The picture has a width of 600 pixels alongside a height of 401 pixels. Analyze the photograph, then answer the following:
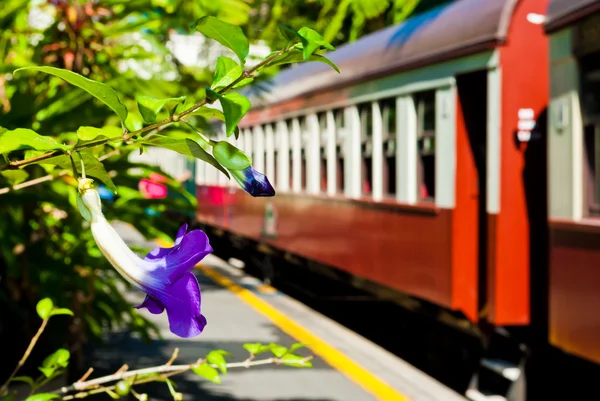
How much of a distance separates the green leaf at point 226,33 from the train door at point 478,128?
17.8 feet

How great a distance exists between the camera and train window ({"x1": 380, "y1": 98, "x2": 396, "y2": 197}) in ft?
24.8

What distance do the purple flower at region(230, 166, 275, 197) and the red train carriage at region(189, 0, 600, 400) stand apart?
3.33 metres

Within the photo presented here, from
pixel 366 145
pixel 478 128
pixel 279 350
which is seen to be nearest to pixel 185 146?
pixel 279 350

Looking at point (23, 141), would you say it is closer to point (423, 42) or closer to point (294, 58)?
point (294, 58)

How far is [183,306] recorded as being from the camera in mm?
924

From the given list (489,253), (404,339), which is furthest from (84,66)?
(404,339)

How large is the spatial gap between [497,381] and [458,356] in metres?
1.13

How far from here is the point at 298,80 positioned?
10531 mm

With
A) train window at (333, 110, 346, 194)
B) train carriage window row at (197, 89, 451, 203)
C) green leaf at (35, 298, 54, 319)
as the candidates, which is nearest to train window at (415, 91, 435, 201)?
train carriage window row at (197, 89, 451, 203)

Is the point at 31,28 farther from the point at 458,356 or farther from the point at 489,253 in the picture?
the point at 458,356

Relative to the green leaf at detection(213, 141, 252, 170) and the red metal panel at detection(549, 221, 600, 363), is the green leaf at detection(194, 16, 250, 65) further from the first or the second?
the red metal panel at detection(549, 221, 600, 363)

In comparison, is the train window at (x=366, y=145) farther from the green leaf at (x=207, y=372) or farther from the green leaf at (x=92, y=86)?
the green leaf at (x=92, y=86)

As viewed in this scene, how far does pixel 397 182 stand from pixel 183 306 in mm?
6526

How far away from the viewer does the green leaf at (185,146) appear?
3.36 feet
